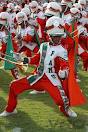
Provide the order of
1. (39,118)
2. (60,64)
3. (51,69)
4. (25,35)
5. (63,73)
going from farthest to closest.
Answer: (25,35)
(39,118)
(51,69)
(60,64)
(63,73)

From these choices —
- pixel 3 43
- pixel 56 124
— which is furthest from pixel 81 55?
pixel 56 124

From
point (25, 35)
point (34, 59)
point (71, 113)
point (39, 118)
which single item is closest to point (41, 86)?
point (34, 59)

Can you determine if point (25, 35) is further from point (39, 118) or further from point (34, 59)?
point (39, 118)

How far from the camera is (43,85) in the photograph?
25.6 ft

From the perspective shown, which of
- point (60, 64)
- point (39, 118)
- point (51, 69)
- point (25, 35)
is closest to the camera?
point (60, 64)

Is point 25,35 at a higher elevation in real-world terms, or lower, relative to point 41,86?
lower

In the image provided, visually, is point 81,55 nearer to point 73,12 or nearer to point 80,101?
point 73,12

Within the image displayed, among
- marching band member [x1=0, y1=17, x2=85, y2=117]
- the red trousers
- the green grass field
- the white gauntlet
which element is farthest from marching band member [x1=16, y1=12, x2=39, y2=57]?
the white gauntlet

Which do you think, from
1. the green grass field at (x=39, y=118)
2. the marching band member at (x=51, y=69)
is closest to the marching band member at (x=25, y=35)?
the green grass field at (x=39, y=118)

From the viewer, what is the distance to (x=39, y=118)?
804cm

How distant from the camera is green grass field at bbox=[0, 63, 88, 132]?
748cm

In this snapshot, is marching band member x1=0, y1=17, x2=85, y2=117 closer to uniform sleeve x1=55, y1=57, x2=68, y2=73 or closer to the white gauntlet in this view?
uniform sleeve x1=55, y1=57, x2=68, y2=73

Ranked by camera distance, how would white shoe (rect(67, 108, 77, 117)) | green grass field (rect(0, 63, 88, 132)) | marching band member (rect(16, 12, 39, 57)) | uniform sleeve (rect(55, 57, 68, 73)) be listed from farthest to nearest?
marching band member (rect(16, 12, 39, 57)) → white shoe (rect(67, 108, 77, 117)) → uniform sleeve (rect(55, 57, 68, 73)) → green grass field (rect(0, 63, 88, 132))

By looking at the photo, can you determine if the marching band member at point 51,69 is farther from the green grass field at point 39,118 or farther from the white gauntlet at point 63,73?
the green grass field at point 39,118
